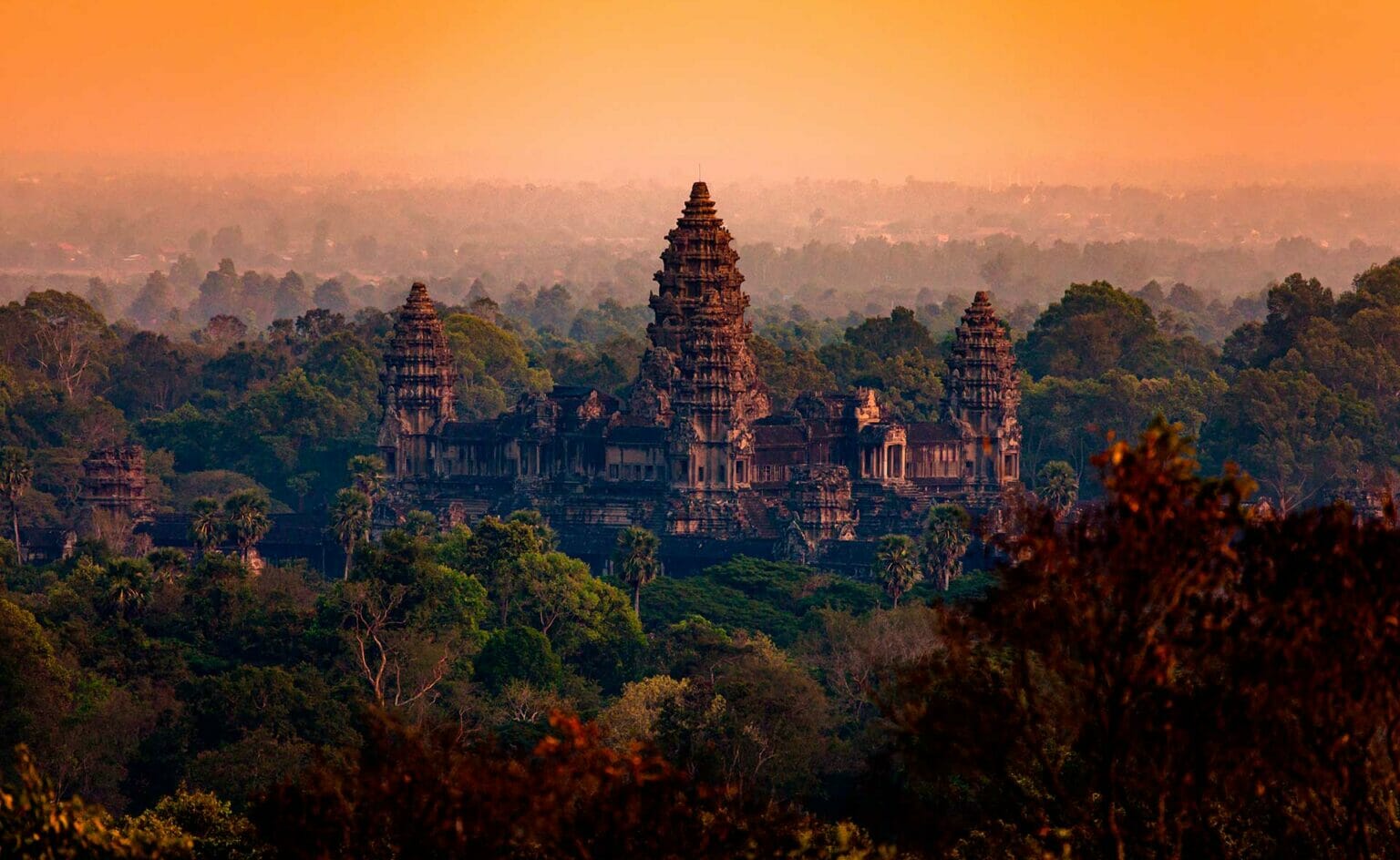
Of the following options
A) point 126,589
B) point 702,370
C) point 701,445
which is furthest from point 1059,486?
point 126,589

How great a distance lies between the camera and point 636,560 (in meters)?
104

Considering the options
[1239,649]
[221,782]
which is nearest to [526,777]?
[1239,649]

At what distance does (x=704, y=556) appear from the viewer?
116 metres

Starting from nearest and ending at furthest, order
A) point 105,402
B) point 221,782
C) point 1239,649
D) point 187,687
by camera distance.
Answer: point 1239,649, point 221,782, point 187,687, point 105,402

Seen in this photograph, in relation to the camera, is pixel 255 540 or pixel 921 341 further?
pixel 921 341

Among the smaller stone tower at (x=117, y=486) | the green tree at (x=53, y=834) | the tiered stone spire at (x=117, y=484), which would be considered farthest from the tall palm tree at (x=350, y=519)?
the green tree at (x=53, y=834)

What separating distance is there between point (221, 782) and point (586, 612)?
2627 cm

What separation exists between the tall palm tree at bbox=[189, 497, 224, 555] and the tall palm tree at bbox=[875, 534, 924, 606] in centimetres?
2166

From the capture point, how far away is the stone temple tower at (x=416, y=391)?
13075cm

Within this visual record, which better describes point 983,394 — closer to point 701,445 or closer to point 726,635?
point 701,445

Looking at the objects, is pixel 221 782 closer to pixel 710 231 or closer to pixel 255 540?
pixel 255 540

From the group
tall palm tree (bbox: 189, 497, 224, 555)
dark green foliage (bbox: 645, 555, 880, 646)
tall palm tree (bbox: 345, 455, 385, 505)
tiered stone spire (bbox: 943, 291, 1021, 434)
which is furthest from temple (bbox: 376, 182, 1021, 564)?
tall palm tree (bbox: 189, 497, 224, 555)

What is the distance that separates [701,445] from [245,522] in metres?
16.3

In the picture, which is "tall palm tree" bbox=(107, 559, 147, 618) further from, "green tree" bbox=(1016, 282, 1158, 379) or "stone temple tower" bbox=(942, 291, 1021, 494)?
"green tree" bbox=(1016, 282, 1158, 379)
